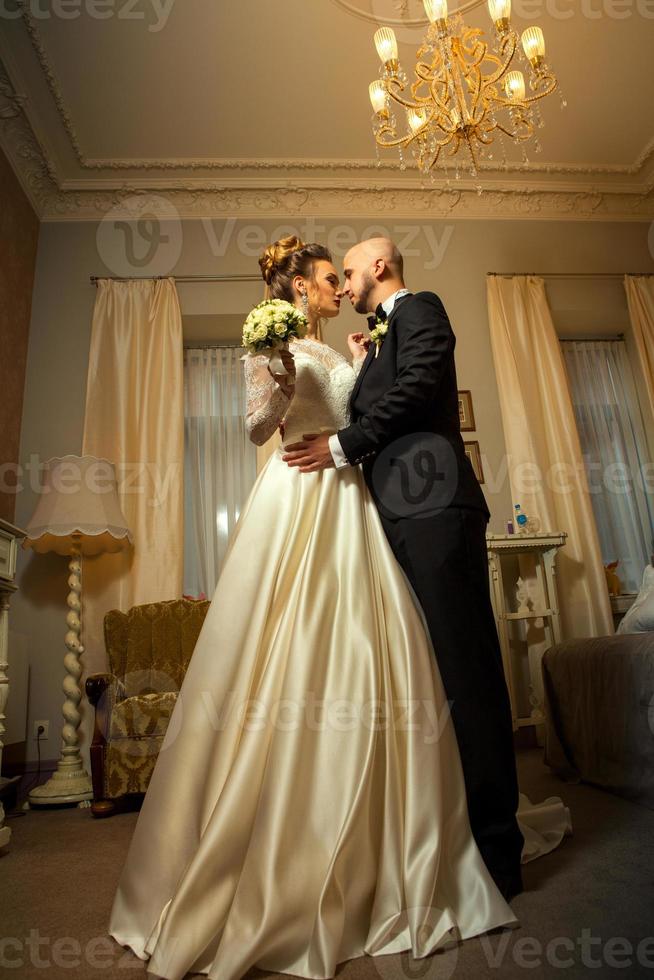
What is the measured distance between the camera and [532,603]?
444 cm

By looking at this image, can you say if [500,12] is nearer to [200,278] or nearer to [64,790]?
[200,278]

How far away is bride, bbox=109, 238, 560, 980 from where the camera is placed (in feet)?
4.45

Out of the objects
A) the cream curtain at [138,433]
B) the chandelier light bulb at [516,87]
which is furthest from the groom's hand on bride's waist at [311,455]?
the cream curtain at [138,433]

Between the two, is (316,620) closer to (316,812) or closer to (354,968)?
(316,812)

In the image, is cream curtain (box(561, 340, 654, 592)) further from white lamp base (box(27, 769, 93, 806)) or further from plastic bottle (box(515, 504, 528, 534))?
white lamp base (box(27, 769, 93, 806))

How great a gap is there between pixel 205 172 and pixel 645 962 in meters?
5.44

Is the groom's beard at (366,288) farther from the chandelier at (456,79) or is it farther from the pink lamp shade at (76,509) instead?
the pink lamp shade at (76,509)

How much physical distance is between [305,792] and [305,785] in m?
0.01

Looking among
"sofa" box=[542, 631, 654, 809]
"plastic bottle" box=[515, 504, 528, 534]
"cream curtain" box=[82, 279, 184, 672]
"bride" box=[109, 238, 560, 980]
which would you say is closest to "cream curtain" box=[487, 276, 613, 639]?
"plastic bottle" box=[515, 504, 528, 534]

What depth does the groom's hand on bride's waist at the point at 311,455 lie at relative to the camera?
6.25ft

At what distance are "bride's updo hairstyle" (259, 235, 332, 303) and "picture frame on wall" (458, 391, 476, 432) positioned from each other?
294 centimetres

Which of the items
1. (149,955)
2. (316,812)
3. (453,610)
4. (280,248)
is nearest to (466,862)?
(316,812)

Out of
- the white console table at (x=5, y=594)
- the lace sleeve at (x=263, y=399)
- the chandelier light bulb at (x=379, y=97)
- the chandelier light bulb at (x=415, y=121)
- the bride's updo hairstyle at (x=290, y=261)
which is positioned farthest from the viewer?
the chandelier light bulb at (x=415, y=121)

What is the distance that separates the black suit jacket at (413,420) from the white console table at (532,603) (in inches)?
95.4
